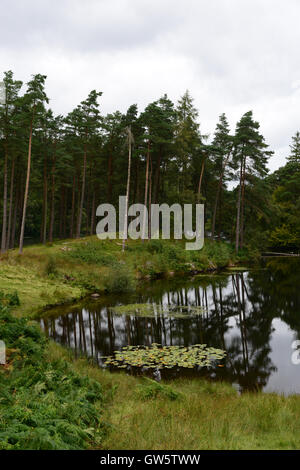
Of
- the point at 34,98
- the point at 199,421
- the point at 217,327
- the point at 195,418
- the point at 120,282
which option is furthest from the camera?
the point at 34,98

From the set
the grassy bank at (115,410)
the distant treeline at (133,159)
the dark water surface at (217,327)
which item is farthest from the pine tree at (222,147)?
the grassy bank at (115,410)

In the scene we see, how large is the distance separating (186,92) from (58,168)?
19924 mm

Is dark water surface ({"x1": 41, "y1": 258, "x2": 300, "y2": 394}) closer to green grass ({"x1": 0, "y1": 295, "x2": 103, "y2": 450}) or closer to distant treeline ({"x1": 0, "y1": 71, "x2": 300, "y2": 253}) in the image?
green grass ({"x1": 0, "y1": 295, "x2": 103, "y2": 450})

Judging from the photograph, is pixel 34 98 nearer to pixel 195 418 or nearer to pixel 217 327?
pixel 217 327

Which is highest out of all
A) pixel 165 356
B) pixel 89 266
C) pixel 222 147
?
pixel 222 147

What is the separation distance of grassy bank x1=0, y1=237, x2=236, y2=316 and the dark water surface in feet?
5.37

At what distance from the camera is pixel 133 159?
132 ft

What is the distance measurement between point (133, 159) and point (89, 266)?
61.2 ft

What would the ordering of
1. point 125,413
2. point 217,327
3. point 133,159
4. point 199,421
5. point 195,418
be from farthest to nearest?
point 133,159
point 217,327
point 125,413
point 195,418
point 199,421

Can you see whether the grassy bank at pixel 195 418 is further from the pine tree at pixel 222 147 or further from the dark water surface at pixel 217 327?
the pine tree at pixel 222 147

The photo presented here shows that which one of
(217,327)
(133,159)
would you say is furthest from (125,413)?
(133,159)

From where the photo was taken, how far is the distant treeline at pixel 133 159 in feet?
102

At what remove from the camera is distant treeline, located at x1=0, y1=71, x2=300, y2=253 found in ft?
102
